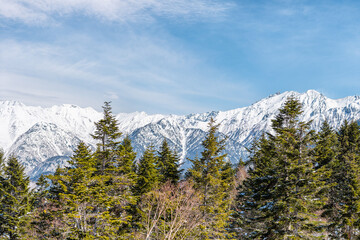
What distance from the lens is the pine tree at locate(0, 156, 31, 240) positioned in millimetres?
37406

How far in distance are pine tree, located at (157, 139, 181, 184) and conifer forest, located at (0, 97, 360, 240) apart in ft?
0.73

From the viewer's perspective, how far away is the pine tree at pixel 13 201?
123ft

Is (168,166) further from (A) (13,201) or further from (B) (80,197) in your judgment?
(A) (13,201)

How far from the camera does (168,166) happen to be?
4284cm

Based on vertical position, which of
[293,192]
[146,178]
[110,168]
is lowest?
[146,178]

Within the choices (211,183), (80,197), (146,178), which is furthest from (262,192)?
(80,197)

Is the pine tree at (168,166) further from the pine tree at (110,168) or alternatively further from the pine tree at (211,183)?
the pine tree at (211,183)

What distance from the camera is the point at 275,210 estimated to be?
82.1 ft

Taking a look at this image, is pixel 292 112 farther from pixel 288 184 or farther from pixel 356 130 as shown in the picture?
pixel 356 130

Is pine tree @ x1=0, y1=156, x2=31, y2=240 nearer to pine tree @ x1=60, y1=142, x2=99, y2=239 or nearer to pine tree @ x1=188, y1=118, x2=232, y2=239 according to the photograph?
pine tree @ x1=60, y1=142, x2=99, y2=239

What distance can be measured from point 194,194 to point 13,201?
26531 millimetres

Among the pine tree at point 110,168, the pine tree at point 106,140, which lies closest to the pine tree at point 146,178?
the pine tree at point 110,168

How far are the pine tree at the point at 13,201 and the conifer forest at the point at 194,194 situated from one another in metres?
0.12

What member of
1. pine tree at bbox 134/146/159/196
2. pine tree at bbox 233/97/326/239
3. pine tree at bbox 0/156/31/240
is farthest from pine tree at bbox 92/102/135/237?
pine tree at bbox 0/156/31/240
